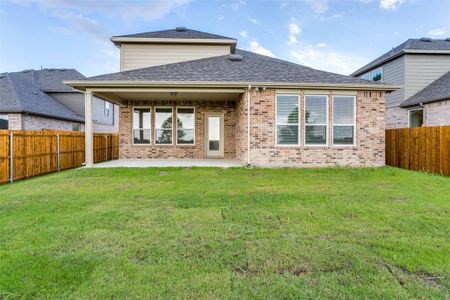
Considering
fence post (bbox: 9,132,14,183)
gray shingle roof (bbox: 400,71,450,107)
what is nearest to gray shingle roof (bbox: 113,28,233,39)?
fence post (bbox: 9,132,14,183)

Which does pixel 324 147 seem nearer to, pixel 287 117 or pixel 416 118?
pixel 287 117

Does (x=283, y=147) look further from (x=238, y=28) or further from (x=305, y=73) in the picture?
(x=238, y=28)

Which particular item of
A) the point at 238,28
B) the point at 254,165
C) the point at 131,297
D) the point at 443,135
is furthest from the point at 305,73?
the point at 131,297

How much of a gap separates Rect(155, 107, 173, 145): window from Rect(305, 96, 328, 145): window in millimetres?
6609

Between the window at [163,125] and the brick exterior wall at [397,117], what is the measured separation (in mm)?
12232

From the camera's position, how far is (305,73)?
419 inches

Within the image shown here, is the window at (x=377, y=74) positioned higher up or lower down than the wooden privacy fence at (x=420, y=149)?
higher up

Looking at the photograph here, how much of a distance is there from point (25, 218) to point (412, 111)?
53.5 ft

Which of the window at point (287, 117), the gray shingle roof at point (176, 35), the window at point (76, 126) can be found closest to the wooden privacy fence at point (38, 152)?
the gray shingle roof at point (176, 35)

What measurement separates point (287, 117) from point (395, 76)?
8990 mm

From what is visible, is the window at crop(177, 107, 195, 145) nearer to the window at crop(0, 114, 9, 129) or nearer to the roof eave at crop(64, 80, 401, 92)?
the roof eave at crop(64, 80, 401, 92)

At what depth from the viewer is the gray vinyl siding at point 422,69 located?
13.9 m

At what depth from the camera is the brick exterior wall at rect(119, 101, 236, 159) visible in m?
13.0

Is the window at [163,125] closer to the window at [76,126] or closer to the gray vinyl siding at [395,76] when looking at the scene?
the window at [76,126]
